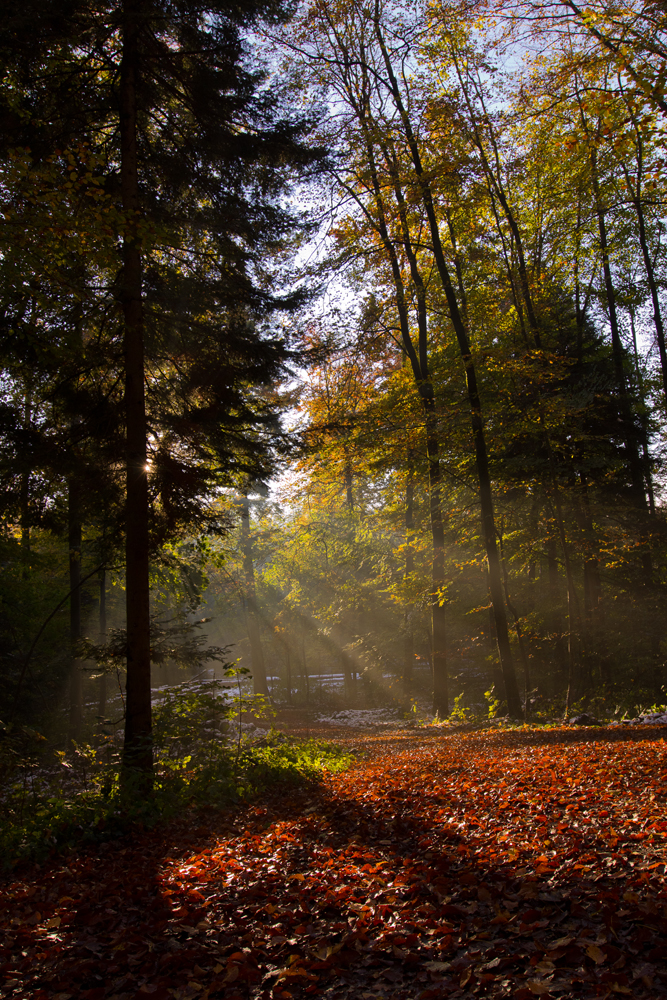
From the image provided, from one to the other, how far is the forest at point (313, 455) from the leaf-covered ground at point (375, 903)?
28 millimetres

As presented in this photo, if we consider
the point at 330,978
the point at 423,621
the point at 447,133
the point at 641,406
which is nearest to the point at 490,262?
the point at 447,133

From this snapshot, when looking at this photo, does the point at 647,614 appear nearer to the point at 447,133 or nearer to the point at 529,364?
the point at 529,364

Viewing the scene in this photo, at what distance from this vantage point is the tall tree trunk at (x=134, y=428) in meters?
6.92

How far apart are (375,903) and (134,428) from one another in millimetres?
5970

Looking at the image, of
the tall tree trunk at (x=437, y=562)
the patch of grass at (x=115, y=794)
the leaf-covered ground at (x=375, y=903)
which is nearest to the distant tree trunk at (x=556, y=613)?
the tall tree trunk at (x=437, y=562)

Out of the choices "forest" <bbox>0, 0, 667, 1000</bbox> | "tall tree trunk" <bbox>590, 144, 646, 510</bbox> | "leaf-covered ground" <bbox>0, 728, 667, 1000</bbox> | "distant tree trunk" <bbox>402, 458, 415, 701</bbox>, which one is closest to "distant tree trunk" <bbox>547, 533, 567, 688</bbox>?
"forest" <bbox>0, 0, 667, 1000</bbox>

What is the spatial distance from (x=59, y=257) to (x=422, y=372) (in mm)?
10235

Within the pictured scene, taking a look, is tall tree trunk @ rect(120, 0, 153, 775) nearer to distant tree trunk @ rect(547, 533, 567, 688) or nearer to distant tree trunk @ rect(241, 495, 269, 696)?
distant tree trunk @ rect(547, 533, 567, 688)

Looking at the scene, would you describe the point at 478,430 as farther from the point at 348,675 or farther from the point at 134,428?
the point at 348,675

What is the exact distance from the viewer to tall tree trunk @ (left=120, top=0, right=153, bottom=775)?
6.92 m

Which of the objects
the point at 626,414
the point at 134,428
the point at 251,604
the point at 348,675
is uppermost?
the point at 626,414

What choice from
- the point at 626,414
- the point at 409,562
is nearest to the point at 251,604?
the point at 409,562

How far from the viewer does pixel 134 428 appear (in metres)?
7.33

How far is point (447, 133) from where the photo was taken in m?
12.8
